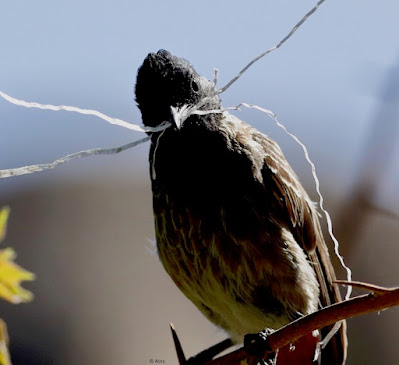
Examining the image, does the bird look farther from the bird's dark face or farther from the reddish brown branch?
the reddish brown branch

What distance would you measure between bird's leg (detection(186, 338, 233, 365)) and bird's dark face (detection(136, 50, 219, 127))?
3.27 ft

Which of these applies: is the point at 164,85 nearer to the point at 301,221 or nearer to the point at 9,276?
the point at 301,221

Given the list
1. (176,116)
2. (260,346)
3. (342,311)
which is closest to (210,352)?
(176,116)

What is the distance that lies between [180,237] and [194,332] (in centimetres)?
202

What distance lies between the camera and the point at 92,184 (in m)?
6.23

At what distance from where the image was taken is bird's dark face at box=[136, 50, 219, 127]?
2787mm

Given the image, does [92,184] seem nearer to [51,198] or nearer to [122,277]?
[51,198]

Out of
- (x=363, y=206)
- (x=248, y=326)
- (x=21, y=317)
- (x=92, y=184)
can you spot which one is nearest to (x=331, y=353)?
(x=248, y=326)

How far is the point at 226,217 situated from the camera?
9.31 feet

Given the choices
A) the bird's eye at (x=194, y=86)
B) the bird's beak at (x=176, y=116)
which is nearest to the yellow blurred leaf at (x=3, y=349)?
the bird's beak at (x=176, y=116)

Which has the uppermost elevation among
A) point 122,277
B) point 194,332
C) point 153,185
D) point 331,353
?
point 122,277

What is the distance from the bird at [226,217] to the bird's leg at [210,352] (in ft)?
0.61

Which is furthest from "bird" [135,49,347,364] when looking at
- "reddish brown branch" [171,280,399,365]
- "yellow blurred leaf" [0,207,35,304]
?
"yellow blurred leaf" [0,207,35,304]

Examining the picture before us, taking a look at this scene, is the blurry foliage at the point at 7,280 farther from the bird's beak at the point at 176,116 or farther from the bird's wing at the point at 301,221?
the bird's wing at the point at 301,221
